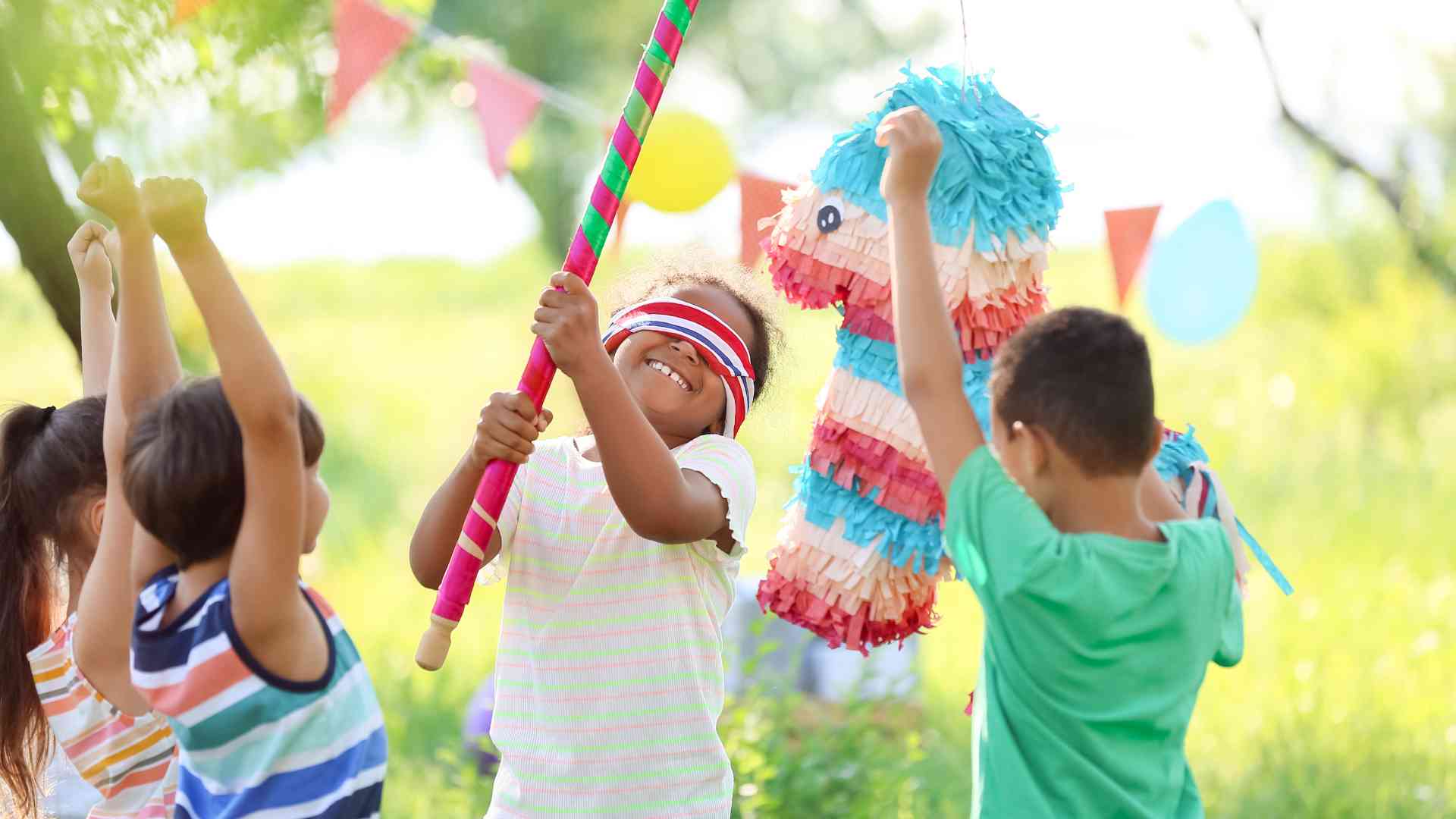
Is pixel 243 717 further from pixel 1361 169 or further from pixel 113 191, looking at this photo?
pixel 1361 169

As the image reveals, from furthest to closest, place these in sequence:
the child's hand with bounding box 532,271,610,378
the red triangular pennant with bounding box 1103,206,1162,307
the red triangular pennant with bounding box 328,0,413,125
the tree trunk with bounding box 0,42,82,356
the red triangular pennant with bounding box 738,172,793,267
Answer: the red triangular pennant with bounding box 328,0,413,125 < the red triangular pennant with bounding box 1103,206,1162,307 < the tree trunk with bounding box 0,42,82,356 < the red triangular pennant with bounding box 738,172,793,267 < the child's hand with bounding box 532,271,610,378

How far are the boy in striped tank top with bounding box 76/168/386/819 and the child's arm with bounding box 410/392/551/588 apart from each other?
24 cm

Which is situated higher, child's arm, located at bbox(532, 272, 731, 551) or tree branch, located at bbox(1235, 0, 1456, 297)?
child's arm, located at bbox(532, 272, 731, 551)

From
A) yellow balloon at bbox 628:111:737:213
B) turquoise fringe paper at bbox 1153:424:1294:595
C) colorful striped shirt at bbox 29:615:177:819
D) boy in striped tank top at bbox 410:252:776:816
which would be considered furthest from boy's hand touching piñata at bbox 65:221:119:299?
turquoise fringe paper at bbox 1153:424:1294:595

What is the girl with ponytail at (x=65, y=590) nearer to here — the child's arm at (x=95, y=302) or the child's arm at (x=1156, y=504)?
the child's arm at (x=95, y=302)

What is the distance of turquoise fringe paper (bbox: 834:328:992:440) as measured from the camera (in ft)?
6.15

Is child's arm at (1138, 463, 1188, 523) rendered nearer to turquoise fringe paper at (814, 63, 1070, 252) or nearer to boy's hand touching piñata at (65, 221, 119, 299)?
turquoise fringe paper at (814, 63, 1070, 252)

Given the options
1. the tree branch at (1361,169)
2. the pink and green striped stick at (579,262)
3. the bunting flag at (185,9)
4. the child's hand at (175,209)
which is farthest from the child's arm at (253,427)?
the tree branch at (1361,169)

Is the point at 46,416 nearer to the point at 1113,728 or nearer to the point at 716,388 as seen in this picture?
the point at 716,388

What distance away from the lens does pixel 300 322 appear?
9.34m

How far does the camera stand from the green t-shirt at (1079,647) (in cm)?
139

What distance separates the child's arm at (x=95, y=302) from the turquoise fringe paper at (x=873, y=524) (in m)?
0.94

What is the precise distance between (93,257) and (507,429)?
2.07 feet

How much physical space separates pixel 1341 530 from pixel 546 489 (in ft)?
14.1
